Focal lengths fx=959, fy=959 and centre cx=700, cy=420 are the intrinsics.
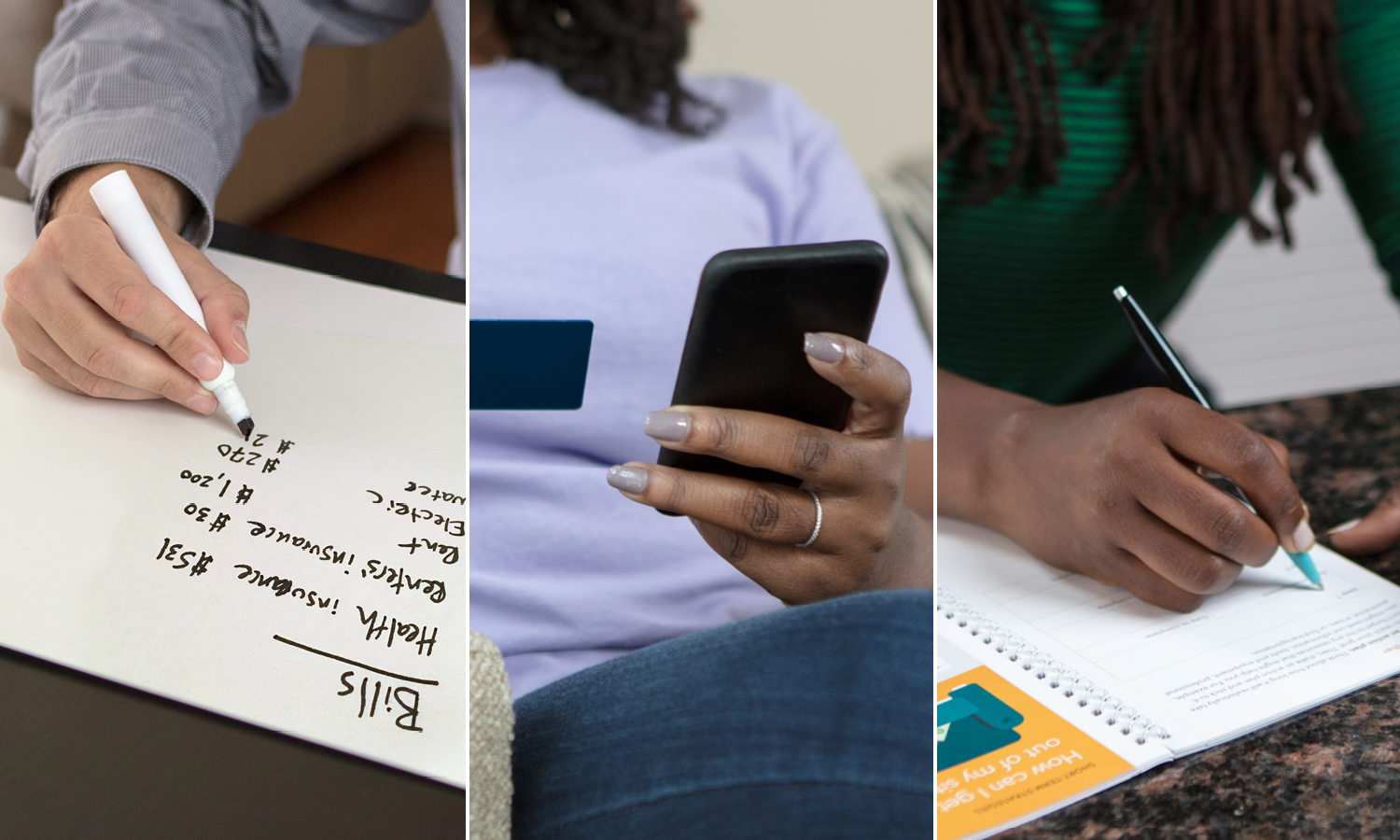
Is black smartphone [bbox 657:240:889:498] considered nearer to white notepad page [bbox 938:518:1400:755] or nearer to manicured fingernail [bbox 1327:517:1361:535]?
white notepad page [bbox 938:518:1400:755]

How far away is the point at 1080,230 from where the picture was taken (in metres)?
0.72

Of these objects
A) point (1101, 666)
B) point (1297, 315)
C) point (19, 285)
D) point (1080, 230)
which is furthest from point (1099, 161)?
Answer: point (1297, 315)

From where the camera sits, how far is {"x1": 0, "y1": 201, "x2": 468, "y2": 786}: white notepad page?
0.27m

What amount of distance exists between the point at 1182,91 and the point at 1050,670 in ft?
1.56

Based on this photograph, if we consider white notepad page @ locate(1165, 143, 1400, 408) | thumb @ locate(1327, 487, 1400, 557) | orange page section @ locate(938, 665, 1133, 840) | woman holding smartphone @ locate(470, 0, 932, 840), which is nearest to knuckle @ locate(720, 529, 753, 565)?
woman holding smartphone @ locate(470, 0, 932, 840)

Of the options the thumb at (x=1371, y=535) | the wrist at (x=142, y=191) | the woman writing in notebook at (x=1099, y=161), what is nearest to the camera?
the wrist at (x=142, y=191)

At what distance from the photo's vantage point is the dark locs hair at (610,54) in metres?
0.37

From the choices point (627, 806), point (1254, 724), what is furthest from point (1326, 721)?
point (627, 806)

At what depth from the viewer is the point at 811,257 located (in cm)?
25

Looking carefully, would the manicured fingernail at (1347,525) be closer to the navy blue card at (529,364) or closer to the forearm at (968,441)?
the forearm at (968,441)

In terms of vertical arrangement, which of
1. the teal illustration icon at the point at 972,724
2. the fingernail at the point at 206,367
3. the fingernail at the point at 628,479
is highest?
the fingernail at the point at 628,479

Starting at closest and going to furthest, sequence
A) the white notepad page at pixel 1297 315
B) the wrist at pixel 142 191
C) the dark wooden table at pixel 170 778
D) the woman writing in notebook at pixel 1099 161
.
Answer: the dark wooden table at pixel 170 778, the wrist at pixel 142 191, the woman writing in notebook at pixel 1099 161, the white notepad page at pixel 1297 315

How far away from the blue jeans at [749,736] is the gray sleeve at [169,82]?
9.7 inches

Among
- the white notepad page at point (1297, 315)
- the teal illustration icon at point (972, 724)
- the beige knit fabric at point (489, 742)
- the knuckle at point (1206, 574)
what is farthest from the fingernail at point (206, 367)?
the white notepad page at point (1297, 315)
